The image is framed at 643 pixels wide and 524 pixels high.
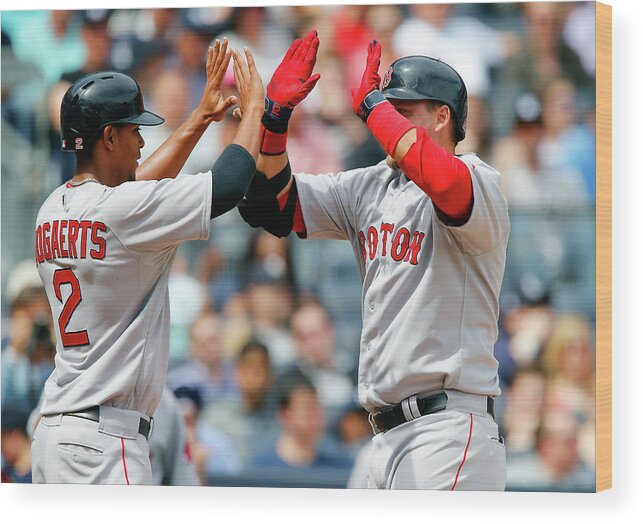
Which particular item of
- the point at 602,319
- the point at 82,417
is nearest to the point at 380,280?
the point at 602,319

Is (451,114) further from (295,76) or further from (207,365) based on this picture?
(207,365)

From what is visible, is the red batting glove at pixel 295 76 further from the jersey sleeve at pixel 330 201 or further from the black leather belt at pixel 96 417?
the black leather belt at pixel 96 417

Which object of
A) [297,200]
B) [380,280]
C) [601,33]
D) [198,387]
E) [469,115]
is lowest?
[198,387]

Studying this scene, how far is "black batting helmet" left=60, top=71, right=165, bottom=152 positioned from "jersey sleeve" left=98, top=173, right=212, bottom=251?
47 cm

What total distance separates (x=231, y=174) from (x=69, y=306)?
3.27ft

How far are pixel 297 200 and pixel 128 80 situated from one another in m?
1.03

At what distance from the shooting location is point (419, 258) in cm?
550

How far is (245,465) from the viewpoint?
5965 mm

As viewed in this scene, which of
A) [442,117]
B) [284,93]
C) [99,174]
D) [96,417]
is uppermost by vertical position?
[284,93]

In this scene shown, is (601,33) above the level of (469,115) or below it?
above

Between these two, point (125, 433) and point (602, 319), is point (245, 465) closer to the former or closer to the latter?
point (125, 433)

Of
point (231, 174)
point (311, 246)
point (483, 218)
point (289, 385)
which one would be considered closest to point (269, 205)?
point (311, 246)

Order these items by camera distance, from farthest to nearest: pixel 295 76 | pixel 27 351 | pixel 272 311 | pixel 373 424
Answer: pixel 27 351 < pixel 272 311 < pixel 295 76 < pixel 373 424

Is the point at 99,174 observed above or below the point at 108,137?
below
